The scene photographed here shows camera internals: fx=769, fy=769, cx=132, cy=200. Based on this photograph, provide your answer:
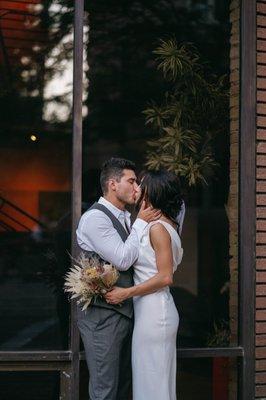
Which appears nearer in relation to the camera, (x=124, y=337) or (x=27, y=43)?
(x=124, y=337)

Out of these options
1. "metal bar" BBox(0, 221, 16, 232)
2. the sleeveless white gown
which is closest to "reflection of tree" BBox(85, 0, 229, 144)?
"metal bar" BBox(0, 221, 16, 232)

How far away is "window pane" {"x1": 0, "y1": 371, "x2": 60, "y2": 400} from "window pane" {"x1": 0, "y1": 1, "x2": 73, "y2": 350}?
1.10m

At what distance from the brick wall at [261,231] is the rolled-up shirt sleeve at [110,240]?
1.35 metres

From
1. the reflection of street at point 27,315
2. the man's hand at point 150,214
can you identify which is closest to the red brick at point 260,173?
the man's hand at point 150,214

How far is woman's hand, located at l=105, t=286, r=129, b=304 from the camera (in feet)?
15.2

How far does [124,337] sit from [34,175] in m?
10.1

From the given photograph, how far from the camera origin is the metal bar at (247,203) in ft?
18.6

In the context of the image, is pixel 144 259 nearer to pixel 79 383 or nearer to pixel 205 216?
pixel 79 383

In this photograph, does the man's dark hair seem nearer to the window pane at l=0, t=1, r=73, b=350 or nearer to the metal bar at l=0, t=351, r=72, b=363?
the metal bar at l=0, t=351, r=72, b=363

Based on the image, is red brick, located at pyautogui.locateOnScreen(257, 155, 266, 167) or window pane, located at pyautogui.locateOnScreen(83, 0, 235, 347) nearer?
red brick, located at pyautogui.locateOnScreen(257, 155, 266, 167)

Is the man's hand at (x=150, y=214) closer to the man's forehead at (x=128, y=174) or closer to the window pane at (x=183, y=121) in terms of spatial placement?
the man's forehead at (x=128, y=174)

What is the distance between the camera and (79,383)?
17.7ft

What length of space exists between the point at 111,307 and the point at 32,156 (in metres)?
10.1

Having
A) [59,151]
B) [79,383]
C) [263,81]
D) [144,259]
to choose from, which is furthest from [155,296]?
[59,151]
